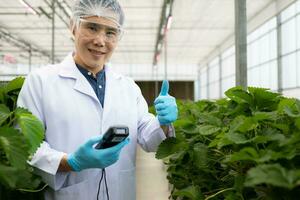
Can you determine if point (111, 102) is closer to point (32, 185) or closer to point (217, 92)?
point (32, 185)

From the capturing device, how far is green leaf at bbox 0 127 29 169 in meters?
1.04

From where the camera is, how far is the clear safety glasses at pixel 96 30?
1747 mm

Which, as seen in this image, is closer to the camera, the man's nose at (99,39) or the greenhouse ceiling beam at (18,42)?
the man's nose at (99,39)

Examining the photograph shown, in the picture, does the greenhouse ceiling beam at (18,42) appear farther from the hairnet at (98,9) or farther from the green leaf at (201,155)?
the green leaf at (201,155)

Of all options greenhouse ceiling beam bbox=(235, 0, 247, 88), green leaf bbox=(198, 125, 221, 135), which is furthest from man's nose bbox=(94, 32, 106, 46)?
greenhouse ceiling beam bbox=(235, 0, 247, 88)

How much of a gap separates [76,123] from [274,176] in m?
1.04

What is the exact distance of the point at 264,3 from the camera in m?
11.1

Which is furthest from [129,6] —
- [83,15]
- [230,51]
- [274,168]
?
[274,168]

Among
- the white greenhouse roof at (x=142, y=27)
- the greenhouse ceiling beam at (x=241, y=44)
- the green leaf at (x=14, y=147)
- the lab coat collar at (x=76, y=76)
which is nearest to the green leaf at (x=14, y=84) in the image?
the lab coat collar at (x=76, y=76)

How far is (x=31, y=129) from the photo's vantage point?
124cm

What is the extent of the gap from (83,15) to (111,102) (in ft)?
1.52

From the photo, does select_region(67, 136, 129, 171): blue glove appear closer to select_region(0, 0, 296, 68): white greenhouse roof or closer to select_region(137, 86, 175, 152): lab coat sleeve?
select_region(137, 86, 175, 152): lab coat sleeve

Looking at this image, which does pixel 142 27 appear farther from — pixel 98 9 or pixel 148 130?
pixel 148 130

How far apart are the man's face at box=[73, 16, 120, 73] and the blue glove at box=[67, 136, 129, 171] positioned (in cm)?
51
